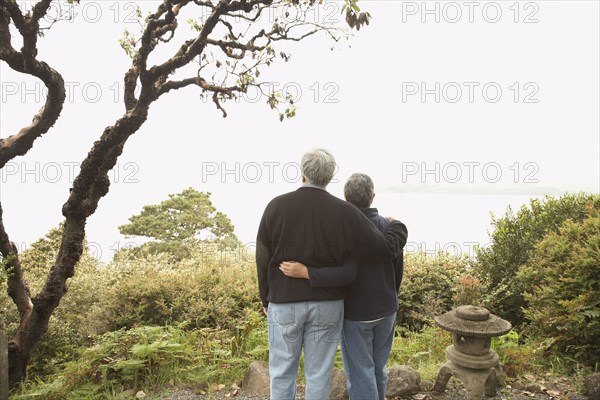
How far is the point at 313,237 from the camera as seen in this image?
3.04 meters

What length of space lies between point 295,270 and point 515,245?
6354 mm

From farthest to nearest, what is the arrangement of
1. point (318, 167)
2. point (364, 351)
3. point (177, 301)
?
1. point (177, 301)
2. point (364, 351)
3. point (318, 167)

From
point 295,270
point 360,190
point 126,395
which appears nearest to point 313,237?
point 295,270

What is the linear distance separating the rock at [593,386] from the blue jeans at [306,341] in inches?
129

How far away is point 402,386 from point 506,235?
15.2ft

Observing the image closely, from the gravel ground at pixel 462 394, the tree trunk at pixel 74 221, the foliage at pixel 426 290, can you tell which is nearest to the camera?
the gravel ground at pixel 462 394

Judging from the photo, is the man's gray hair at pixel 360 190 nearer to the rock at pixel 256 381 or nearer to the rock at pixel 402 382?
the rock at pixel 402 382

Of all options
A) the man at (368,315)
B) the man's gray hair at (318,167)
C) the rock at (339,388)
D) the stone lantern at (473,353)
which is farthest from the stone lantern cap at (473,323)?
the man's gray hair at (318,167)

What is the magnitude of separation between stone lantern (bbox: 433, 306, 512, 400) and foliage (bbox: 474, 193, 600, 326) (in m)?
2.75

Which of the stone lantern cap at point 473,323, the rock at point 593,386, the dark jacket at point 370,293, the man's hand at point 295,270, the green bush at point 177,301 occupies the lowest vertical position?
the rock at point 593,386

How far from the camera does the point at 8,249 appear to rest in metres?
5.71

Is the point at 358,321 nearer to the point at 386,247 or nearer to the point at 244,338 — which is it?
the point at 386,247

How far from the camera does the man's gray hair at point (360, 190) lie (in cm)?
340

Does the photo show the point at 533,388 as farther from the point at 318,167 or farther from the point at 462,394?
the point at 318,167
